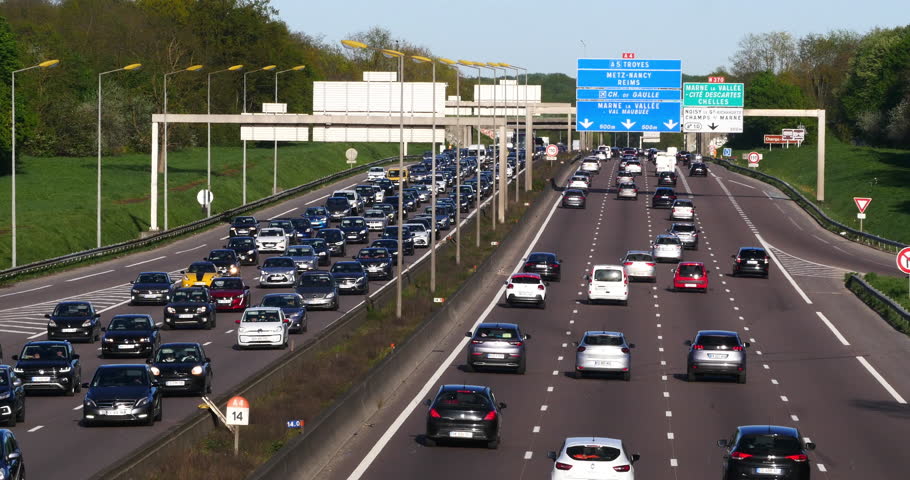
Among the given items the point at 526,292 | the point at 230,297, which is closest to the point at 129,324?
the point at 230,297

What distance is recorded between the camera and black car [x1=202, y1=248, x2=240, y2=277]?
61500 millimetres

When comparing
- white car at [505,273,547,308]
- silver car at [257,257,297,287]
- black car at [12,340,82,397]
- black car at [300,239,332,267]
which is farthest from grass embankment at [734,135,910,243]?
black car at [12,340,82,397]

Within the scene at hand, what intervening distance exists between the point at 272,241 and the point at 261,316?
30.1 metres

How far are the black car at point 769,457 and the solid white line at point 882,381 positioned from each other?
538 inches

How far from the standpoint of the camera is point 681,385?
38000 mm

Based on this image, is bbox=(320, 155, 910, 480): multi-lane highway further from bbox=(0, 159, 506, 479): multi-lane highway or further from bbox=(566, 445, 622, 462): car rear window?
bbox=(0, 159, 506, 479): multi-lane highway

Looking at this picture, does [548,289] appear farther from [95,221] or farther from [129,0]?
[129,0]

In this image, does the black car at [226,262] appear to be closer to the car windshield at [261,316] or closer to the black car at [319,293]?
the black car at [319,293]

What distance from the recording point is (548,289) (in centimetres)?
6056

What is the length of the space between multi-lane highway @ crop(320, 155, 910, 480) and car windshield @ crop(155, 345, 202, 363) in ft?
16.5

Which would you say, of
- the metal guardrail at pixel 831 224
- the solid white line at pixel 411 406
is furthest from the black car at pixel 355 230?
the metal guardrail at pixel 831 224

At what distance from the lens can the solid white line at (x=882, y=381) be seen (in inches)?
1434

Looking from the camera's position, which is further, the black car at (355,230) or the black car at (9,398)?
the black car at (355,230)

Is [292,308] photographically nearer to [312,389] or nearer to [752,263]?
[312,389]
